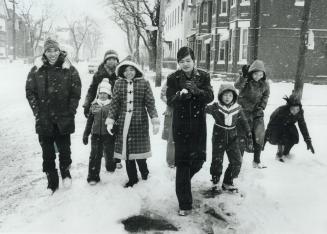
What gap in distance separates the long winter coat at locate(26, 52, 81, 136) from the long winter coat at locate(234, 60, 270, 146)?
2.71m

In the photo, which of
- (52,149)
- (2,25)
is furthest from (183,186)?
(2,25)

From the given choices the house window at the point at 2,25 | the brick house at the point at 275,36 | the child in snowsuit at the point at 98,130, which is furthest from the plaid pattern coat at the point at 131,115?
the house window at the point at 2,25

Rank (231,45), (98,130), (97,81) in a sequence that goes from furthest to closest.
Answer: (231,45) → (97,81) → (98,130)

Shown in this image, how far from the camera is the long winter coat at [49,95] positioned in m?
5.18

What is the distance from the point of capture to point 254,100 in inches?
248

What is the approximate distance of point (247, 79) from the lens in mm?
6383

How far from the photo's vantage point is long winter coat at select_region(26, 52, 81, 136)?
518 centimetres

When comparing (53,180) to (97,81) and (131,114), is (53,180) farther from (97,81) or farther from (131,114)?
(97,81)

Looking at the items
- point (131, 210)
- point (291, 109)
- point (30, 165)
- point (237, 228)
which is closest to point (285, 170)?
point (291, 109)

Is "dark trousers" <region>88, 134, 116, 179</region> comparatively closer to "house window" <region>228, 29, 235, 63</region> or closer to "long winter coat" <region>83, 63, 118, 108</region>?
"long winter coat" <region>83, 63, 118, 108</region>

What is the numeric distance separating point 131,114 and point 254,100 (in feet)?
6.90

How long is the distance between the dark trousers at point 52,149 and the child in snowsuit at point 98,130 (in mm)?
312

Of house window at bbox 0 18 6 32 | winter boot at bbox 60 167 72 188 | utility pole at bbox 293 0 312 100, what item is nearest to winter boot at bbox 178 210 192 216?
winter boot at bbox 60 167 72 188

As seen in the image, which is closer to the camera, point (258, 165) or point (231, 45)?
point (258, 165)
